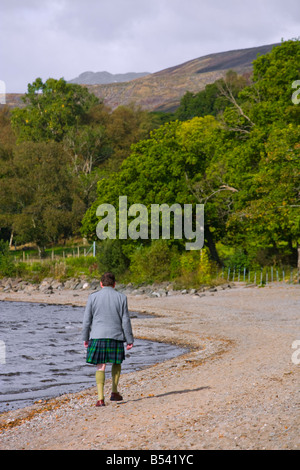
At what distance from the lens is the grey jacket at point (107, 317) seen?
33.3ft

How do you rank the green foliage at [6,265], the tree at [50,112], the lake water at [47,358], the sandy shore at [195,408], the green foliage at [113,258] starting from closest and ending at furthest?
the sandy shore at [195,408]
the lake water at [47,358]
the green foliage at [113,258]
the green foliage at [6,265]
the tree at [50,112]

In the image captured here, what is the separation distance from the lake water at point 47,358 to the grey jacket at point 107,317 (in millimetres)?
3338

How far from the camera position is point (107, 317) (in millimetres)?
10180

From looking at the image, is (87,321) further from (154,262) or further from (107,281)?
(154,262)

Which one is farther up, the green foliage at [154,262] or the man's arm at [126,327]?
the man's arm at [126,327]

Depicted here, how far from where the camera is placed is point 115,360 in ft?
33.6

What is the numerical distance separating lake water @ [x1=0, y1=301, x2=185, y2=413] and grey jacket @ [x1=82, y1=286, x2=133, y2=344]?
3.34m

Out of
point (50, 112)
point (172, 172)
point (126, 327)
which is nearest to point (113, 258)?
point (172, 172)

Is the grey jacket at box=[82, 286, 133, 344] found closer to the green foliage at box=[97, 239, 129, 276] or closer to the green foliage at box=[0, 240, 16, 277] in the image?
the green foliage at box=[97, 239, 129, 276]

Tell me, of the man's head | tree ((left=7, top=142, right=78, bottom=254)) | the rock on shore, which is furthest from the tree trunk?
the man's head

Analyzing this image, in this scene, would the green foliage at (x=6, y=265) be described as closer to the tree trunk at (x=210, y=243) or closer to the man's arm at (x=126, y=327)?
the tree trunk at (x=210, y=243)

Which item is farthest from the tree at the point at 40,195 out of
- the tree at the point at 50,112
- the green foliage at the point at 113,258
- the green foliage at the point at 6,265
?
the green foliage at the point at 113,258
